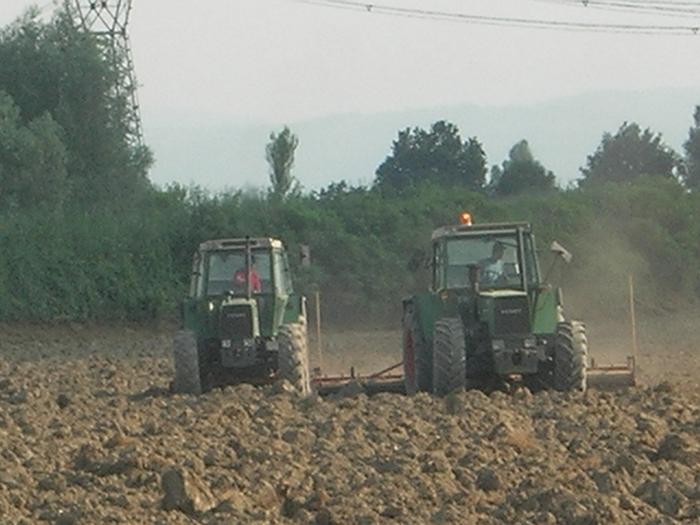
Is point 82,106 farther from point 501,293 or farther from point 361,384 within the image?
point 501,293

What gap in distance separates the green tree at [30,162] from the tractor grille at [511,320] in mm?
29905

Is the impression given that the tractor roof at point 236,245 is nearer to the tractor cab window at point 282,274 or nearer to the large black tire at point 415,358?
the tractor cab window at point 282,274

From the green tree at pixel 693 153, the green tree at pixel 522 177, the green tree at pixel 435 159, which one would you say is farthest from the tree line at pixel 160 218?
the green tree at pixel 693 153

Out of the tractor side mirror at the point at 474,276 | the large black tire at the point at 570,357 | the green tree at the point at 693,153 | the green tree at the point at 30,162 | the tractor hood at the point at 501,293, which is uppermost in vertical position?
the green tree at the point at 693,153

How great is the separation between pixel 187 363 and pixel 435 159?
213 ft

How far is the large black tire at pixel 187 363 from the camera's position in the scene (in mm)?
22375

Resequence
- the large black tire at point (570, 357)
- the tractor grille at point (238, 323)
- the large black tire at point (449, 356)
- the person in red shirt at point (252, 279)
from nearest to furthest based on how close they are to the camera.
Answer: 1. the large black tire at point (449, 356)
2. the large black tire at point (570, 357)
3. the tractor grille at point (238, 323)
4. the person in red shirt at point (252, 279)

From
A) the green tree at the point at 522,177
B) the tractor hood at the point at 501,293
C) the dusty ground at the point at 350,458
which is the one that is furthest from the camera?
the green tree at the point at 522,177

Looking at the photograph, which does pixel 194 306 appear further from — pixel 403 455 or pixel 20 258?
pixel 20 258

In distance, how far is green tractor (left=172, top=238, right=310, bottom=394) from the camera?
73.4ft

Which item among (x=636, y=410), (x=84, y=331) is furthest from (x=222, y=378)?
(x=84, y=331)

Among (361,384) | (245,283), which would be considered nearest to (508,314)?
(361,384)

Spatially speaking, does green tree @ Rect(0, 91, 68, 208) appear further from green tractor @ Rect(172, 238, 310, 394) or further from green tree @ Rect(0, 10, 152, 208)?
green tractor @ Rect(172, 238, 310, 394)

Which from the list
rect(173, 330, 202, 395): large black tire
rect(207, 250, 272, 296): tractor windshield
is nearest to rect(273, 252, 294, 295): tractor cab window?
rect(207, 250, 272, 296): tractor windshield
